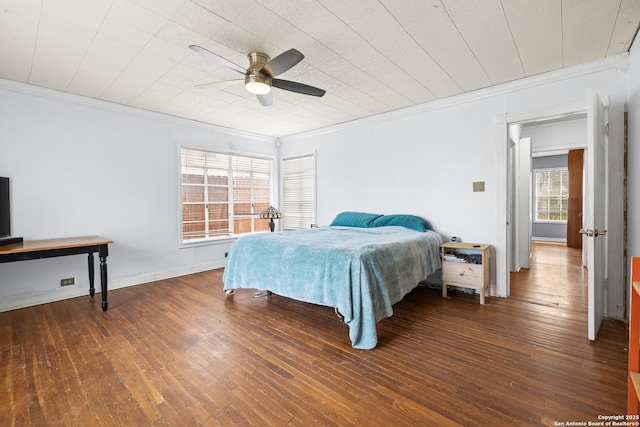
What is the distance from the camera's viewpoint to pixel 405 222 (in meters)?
4.04

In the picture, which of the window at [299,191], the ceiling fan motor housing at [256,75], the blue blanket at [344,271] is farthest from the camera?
the window at [299,191]

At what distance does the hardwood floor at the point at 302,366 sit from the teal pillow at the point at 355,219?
147cm

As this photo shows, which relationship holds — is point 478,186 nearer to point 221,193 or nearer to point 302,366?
point 302,366

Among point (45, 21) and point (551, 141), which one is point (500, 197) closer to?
Result: point (551, 141)

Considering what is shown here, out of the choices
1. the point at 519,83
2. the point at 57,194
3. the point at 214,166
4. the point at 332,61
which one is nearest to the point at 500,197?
the point at 519,83

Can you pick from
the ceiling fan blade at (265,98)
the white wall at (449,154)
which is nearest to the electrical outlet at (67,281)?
the ceiling fan blade at (265,98)

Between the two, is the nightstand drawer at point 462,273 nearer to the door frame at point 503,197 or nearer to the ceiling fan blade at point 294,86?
the door frame at point 503,197

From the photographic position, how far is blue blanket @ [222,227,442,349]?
2373 millimetres

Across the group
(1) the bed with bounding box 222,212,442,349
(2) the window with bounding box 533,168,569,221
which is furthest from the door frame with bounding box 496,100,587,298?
(2) the window with bounding box 533,168,569,221

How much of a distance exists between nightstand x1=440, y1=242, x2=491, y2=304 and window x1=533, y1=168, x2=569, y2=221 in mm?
6443

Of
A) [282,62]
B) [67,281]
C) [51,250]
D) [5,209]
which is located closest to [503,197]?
[282,62]

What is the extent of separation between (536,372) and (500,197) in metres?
2.12

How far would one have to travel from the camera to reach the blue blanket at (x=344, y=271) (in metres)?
2.37

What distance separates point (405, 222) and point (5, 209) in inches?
184
